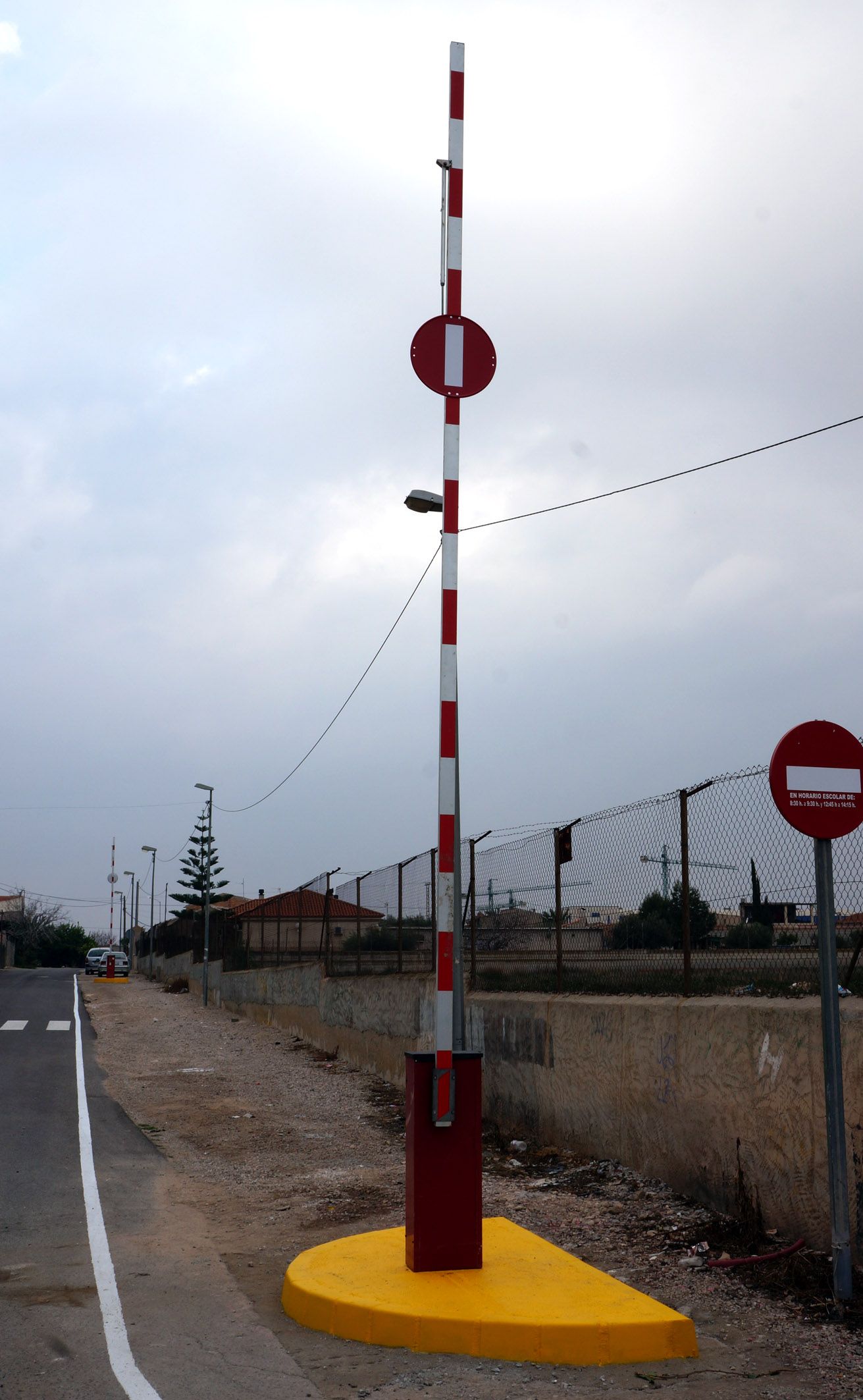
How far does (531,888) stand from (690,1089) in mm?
4020

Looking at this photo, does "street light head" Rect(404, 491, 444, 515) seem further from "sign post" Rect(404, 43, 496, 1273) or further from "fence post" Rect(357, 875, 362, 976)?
"fence post" Rect(357, 875, 362, 976)

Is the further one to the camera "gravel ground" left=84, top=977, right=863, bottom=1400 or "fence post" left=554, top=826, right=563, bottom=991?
"fence post" left=554, top=826, right=563, bottom=991

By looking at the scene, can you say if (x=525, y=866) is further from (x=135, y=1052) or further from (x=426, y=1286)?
(x=135, y=1052)

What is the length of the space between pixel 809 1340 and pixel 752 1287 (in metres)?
0.81

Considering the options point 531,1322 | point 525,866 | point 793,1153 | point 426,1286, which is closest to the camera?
point 531,1322

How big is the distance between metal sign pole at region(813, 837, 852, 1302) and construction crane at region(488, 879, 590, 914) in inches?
180

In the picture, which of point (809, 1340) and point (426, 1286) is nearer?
point (809, 1340)

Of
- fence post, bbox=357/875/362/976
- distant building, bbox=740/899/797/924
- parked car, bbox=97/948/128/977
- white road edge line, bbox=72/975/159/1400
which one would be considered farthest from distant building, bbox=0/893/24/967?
distant building, bbox=740/899/797/924

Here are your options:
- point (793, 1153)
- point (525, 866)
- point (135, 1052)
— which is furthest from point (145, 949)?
point (793, 1153)

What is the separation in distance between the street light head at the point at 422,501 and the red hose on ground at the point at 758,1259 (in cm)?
697

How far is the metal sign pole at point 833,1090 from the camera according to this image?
17.9ft

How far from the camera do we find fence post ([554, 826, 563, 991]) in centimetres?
1070

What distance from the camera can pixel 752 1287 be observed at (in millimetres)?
5973

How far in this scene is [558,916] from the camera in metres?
10.9
